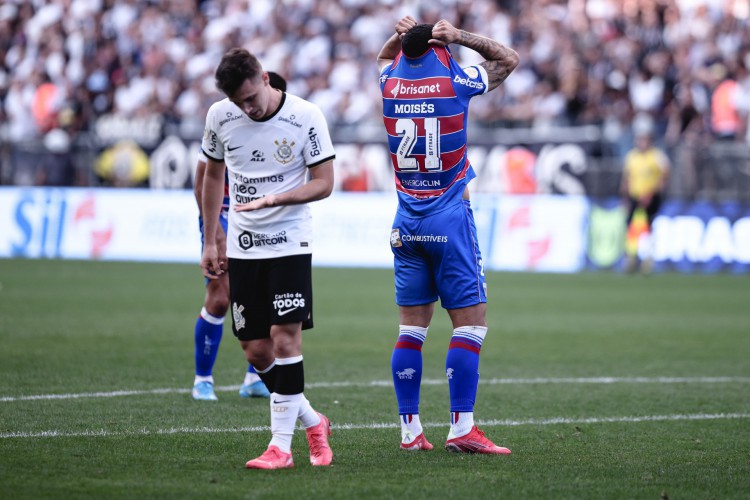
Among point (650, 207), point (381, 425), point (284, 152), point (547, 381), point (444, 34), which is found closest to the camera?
point (284, 152)

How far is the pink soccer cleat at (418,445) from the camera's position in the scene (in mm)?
7289

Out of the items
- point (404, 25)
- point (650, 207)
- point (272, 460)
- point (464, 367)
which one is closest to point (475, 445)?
point (464, 367)

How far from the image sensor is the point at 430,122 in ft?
24.0

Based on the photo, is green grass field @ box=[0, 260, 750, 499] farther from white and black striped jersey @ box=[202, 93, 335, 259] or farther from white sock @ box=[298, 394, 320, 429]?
white and black striped jersey @ box=[202, 93, 335, 259]

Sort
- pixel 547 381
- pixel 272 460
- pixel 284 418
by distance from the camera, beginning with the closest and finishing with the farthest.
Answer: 1. pixel 272 460
2. pixel 284 418
3. pixel 547 381

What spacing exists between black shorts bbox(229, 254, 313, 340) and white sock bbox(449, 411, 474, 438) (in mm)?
1088

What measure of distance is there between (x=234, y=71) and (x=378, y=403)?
11.4 feet

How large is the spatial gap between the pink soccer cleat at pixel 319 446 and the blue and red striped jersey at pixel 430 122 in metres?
1.44

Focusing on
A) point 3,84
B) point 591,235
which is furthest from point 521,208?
point 3,84

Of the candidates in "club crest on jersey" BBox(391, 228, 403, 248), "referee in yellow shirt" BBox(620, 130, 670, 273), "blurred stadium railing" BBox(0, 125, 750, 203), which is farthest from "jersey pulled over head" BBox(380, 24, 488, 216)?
"blurred stadium railing" BBox(0, 125, 750, 203)

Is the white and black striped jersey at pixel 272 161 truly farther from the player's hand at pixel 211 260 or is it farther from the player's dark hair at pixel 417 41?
the player's dark hair at pixel 417 41

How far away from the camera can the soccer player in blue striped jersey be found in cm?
730

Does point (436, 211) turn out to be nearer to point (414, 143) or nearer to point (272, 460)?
point (414, 143)

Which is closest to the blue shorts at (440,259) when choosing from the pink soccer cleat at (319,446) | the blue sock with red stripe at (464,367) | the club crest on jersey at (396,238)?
the club crest on jersey at (396,238)
